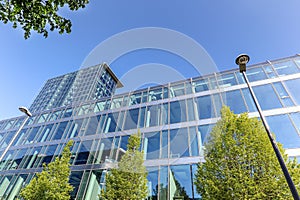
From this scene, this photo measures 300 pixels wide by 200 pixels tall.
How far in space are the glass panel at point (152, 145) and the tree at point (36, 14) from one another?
39.0 feet

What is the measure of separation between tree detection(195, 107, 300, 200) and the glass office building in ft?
13.9

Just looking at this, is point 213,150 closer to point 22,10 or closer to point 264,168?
point 264,168

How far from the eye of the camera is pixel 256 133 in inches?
330

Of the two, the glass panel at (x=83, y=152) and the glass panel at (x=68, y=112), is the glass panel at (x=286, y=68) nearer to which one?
the glass panel at (x=83, y=152)

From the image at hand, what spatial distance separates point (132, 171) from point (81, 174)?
7.52 m

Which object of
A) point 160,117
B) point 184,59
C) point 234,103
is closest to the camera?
point 184,59

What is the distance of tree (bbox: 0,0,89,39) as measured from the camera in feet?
14.4

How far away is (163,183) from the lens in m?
12.6

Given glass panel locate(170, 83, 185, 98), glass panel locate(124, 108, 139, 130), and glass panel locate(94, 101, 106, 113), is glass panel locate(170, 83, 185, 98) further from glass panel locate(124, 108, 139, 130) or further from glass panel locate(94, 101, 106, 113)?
glass panel locate(94, 101, 106, 113)

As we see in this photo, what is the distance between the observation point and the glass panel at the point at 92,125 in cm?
1889

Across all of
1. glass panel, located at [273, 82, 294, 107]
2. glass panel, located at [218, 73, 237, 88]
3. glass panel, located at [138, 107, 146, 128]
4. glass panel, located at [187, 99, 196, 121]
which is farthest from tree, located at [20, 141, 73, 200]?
glass panel, located at [273, 82, 294, 107]

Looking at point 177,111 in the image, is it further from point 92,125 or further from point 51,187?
point 51,187

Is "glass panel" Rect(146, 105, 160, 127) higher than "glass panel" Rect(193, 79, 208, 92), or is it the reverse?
"glass panel" Rect(193, 79, 208, 92)

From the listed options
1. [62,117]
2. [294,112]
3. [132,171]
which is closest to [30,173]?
[62,117]
